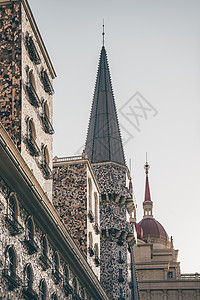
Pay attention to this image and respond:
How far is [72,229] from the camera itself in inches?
1918

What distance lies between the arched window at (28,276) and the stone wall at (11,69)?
5.92 metres

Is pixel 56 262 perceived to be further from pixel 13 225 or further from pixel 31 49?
pixel 31 49

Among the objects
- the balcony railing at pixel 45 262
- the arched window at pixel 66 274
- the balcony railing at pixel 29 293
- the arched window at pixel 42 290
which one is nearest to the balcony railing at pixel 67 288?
the arched window at pixel 66 274

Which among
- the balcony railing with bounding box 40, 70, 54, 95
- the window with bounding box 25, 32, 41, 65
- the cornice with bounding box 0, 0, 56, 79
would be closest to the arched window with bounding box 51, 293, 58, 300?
the balcony railing with bounding box 40, 70, 54, 95

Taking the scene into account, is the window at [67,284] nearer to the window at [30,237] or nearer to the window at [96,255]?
the window at [30,237]

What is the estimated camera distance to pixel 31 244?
93.5 ft

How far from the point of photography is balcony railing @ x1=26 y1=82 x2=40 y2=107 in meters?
33.5

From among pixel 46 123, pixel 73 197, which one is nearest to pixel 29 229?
pixel 46 123

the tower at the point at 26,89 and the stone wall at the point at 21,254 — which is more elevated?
the tower at the point at 26,89

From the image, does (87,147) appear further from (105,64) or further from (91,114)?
(105,64)

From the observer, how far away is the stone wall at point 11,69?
104 ft

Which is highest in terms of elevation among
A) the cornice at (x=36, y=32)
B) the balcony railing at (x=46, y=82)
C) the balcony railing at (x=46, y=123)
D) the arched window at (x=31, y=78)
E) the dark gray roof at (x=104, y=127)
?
the dark gray roof at (x=104, y=127)

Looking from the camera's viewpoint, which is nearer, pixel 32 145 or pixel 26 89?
pixel 32 145

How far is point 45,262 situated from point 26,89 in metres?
8.72
